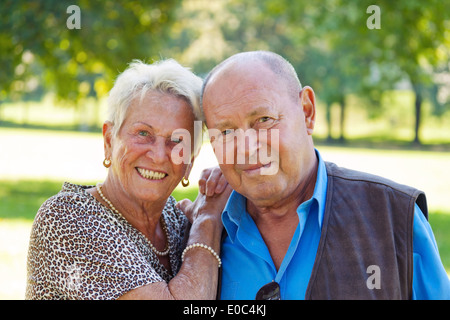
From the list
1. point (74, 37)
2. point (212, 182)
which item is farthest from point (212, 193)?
point (74, 37)

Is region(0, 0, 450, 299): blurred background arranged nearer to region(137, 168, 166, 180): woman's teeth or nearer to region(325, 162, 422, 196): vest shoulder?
region(137, 168, 166, 180): woman's teeth

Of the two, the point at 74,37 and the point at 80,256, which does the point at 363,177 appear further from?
the point at 74,37

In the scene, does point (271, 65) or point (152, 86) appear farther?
point (152, 86)

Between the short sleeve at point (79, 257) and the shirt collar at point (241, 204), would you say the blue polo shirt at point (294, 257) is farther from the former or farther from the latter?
the short sleeve at point (79, 257)

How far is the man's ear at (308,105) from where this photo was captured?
9.55 ft

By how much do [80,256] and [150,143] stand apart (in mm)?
704

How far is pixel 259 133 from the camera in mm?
2738

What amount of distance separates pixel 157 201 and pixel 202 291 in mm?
630

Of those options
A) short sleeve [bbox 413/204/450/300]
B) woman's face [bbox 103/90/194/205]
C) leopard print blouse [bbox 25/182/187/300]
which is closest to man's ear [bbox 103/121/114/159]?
woman's face [bbox 103/90/194/205]

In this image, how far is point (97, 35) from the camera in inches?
497

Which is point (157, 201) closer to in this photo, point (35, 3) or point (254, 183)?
point (254, 183)

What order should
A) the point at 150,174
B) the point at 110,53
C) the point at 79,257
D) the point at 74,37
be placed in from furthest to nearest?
the point at 110,53
the point at 74,37
the point at 150,174
the point at 79,257

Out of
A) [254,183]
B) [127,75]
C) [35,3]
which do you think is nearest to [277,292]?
[254,183]

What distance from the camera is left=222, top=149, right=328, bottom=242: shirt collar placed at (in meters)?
2.69
